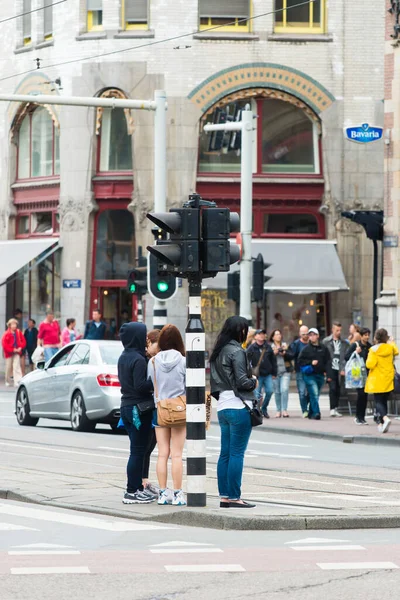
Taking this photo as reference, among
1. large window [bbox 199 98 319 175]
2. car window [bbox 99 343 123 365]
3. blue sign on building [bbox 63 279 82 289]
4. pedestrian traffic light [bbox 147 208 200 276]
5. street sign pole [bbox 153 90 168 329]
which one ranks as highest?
large window [bbox 199 98 319 175]

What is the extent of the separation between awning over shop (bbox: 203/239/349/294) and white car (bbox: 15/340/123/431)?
13.4 meters

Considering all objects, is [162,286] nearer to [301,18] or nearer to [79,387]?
[79,387]

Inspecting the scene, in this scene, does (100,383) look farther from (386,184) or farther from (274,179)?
(274,179)

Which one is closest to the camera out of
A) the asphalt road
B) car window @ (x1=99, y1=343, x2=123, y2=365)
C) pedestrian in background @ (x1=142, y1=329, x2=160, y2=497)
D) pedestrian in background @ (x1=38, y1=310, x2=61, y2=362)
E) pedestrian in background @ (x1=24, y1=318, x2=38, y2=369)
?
the asphalt road

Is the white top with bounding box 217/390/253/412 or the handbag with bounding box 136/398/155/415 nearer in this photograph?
the white top with bounding box 217/390/253/412

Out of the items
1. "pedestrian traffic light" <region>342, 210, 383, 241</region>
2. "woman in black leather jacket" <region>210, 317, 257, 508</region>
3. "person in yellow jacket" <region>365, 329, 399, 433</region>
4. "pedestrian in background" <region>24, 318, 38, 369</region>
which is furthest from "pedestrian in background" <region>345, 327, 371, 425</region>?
"pedestrian in background" <region>24, 318, 38, 369</region>

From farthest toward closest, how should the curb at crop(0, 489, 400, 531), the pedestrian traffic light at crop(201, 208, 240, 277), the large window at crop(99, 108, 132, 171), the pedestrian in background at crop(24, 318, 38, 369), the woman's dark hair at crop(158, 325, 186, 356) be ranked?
the large window at crop(99, 108, 132, 171) → the pedestrian in background at crop(24, 318, 38, 369) → the woman's dark hair at crop(158, 325, 186, 356) → the pedestrian traffic light at crop(201, 208, 240, 277) → the curb at crop(0, 489, 400, 531)

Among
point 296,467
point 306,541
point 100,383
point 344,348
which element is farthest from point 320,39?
point 306,541

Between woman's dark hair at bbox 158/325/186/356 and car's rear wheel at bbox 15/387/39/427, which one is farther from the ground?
woman's dark hair at bbox 158/325/186/356

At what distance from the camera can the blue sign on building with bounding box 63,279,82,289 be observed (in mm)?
38438

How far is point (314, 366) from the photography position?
26172 millimetres

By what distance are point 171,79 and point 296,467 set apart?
22.0 m

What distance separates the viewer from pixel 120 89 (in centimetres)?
3812

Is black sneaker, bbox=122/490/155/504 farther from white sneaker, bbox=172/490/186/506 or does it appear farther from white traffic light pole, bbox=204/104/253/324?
white traffic light pole, bbox=204/104/253/324
